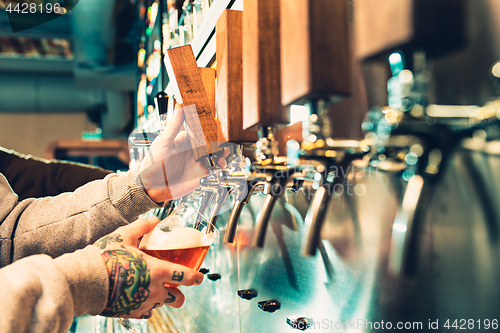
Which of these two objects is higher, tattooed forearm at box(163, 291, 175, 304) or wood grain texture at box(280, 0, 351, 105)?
wood grain texture at box(280, 0, 351, 105)

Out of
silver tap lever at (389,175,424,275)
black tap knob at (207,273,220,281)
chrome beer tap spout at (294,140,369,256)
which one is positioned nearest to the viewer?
silver tap lever at (389,175,424,275)

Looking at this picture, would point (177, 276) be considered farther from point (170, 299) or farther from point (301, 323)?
point (301, 323)

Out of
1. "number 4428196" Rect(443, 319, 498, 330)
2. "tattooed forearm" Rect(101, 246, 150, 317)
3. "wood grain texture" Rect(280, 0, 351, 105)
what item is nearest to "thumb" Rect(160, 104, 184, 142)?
"tattooed forearm" Rect(101, 246, 150, 317)

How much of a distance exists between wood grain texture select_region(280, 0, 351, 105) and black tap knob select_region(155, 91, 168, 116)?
1.83ft

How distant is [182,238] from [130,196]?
31cm

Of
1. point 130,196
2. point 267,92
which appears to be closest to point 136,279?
point 130,196

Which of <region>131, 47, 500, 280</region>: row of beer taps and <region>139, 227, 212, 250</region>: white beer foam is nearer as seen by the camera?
<region>131, 47, 500, 280</region>: row of beer taps

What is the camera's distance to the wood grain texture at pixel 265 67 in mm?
580

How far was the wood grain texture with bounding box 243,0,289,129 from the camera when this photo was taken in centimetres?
58

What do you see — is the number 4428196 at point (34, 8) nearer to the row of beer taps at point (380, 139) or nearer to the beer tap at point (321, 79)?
the row of beer taps at point (380, 139)

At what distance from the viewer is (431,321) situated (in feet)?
1.63

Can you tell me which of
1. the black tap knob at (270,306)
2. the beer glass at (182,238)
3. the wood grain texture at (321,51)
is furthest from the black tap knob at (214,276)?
the wood grain texture at (321,51)

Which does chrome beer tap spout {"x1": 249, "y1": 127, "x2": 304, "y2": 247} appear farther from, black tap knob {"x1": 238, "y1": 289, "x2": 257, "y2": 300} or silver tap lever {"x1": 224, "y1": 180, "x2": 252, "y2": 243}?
black tap knob {"x1": 238, "y1": 289, "x2": 257, "y2": 300}

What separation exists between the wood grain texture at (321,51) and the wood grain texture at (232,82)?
301 mm
